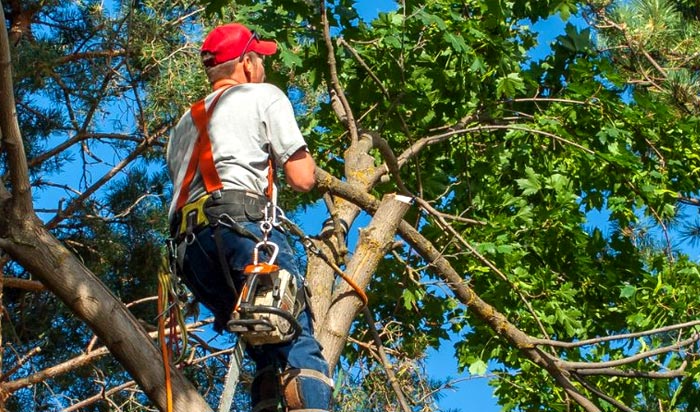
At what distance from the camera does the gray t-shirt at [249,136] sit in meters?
3.35

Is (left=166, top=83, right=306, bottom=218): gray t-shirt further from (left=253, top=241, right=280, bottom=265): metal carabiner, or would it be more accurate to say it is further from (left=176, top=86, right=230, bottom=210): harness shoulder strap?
(left=253, top=241, right=280, bottom=265): metal carabiner

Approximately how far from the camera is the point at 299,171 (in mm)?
3332

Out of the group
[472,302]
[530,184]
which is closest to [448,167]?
[530,184]

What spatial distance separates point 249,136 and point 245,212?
0.82ft

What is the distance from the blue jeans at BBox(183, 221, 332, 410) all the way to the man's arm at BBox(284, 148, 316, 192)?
15cm

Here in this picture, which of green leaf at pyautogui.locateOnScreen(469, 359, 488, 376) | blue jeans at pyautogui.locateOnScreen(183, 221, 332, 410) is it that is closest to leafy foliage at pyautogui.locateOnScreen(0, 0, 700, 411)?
green leaf at pyautogui.locateOnScreen(469, 359, 488, 376)

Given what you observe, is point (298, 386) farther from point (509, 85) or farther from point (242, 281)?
point (509, 85)

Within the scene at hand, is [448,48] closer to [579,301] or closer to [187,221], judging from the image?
[579,301]

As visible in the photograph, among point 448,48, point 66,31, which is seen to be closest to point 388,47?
point 448,48

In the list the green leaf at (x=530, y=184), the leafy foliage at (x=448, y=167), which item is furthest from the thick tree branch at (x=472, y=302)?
the green leaf at (x=530, y=184)

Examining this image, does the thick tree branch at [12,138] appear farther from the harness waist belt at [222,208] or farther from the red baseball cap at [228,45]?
the red baseball cap at [228,45]

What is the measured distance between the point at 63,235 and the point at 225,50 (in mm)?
5099

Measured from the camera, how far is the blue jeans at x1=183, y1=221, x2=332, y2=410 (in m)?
3.22

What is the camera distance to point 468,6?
6586 mm
